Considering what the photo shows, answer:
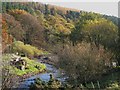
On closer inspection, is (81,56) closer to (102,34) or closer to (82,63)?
(82,63)

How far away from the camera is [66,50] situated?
24.0 metres

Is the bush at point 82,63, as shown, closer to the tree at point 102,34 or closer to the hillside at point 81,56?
the hillside at point 81,56

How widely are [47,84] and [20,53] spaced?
78.4ft

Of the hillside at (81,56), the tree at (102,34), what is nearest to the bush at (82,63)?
the hillside at (81,56)

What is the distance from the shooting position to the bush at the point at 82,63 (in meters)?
22.9

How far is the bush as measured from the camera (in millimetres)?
22859

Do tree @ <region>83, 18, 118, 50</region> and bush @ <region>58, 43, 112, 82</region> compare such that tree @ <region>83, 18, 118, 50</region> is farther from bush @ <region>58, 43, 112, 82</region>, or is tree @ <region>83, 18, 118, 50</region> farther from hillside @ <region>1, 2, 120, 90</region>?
bush @ <region>58, 43, 112, 82</region>

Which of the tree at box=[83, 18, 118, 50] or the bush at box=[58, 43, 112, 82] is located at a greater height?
the tree at box=[83, 18, 118, 50]

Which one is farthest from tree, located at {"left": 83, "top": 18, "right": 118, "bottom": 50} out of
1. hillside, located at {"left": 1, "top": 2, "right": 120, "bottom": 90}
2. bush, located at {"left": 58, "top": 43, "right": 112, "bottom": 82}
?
bush, located at {"left": 58, "top": 43, "right": 112, "bottom": 82}

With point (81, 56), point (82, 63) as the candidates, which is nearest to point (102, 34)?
point (81, 56)

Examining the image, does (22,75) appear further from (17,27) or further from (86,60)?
(17,27)

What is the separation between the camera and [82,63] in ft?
74.7

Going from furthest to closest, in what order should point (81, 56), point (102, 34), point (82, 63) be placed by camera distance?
point (102, 34) < point (81, 56) < point (82, 63)

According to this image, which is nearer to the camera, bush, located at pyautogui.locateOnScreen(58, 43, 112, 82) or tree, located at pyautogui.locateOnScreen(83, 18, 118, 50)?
bush, located at pyautogui.locateOnScreen(58, 43, 112, 82)
